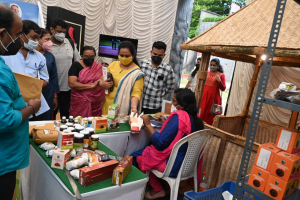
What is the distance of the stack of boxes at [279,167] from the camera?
3.64ft

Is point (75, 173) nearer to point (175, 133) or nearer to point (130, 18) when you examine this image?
point (175, 133)

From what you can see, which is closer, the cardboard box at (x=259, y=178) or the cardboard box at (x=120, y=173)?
the cardboard box at (x=259, y=178)

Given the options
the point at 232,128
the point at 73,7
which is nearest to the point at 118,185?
the point at 232,128

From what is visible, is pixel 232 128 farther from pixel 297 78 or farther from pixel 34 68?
pixel 34 68

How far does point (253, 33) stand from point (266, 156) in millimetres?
1346

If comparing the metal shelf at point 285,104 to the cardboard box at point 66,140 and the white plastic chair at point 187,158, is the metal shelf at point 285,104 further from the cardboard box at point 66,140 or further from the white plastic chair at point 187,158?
the cardboard box at point 66,140

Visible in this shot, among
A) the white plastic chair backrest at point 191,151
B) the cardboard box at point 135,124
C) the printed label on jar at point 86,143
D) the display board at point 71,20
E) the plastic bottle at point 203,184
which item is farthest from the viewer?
the display board at point 71,20

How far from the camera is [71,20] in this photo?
5.11 metres

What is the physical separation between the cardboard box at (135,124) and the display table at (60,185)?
0.54m

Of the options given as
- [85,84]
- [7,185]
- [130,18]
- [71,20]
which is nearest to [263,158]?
[7,185]

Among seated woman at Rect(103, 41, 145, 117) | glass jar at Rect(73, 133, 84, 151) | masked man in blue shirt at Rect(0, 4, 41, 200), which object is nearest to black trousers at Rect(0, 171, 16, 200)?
masked man in blue shirt at Rect(0, 4, 41, 200)

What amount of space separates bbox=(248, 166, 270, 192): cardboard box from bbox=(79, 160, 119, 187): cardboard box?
32.4 inches

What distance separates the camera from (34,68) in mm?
2377

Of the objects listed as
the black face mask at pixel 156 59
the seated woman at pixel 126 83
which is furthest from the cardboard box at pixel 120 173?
the black face mask at pixel 156 59
